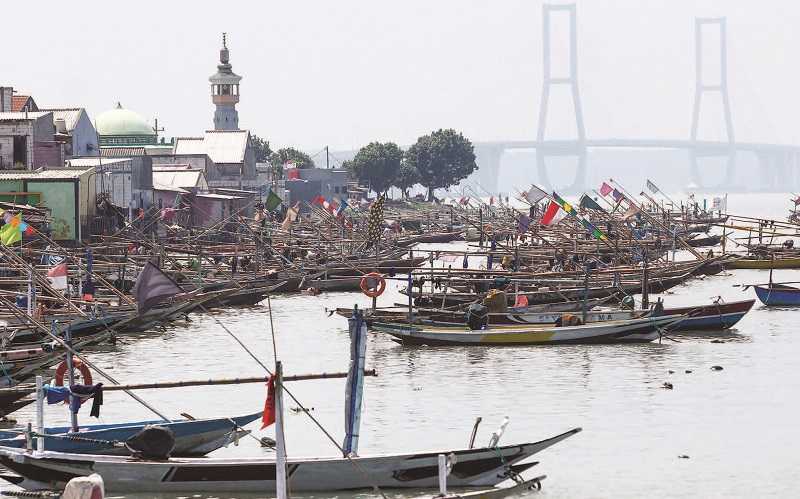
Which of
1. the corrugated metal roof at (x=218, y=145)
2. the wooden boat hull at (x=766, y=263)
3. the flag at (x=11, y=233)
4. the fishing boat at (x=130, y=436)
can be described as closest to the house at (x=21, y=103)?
the corrugated metal roof at (x=218, y=145)

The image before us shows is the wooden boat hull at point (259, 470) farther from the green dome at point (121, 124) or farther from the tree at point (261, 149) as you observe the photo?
the tree at point (261, 149)

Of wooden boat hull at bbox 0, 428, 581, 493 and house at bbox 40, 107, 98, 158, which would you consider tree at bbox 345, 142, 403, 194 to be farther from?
wooden boat hull at bbox 0, 428, 581, 493

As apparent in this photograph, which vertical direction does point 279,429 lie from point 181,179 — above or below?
below

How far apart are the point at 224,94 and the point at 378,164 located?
38444mm

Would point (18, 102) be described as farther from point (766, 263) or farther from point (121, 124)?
point (766, 263)

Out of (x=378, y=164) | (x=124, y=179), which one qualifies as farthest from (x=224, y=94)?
(x=124, y=179)

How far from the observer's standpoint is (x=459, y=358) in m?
45.3

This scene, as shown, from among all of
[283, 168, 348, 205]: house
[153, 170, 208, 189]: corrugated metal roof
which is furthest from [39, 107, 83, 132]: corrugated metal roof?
[283, 168, 348, 205]: house

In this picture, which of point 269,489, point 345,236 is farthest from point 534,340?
point 345,236

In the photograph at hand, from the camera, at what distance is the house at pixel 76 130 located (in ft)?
289

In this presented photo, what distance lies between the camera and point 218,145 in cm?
11738

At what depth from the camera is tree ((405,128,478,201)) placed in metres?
181

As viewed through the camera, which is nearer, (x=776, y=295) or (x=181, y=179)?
(x=776, y=295)

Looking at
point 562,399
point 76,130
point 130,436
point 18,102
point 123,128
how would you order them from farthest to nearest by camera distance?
point 123,128 < point 76,130 < point 18,102 < point 562,399 < point 130,436
